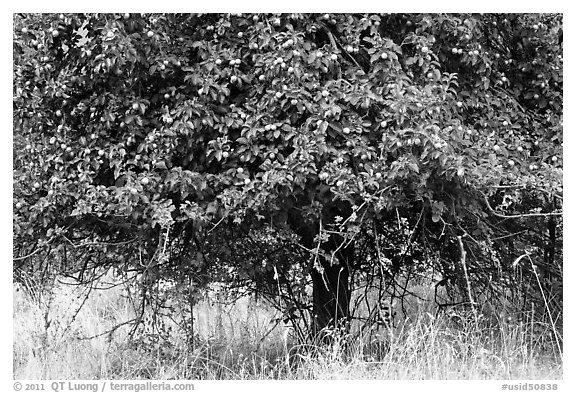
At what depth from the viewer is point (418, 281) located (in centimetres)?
511

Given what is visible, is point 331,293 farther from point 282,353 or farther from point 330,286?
point 282,353

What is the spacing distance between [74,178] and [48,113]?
1.53 feet

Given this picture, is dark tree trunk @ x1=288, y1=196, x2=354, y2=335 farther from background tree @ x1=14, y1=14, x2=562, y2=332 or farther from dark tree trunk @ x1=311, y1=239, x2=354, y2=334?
background tree @ x1=14, y1=14, x2=562, y2=332

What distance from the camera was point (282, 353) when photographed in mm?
4875

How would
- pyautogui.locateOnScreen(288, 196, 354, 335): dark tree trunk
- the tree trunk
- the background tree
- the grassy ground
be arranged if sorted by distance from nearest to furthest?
the background tree
the grassy ground
pyautogui.locateOnScreen(288, 196, 354, 335): dark tree trunk
the tree trunk

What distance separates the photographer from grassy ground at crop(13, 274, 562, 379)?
387 centimetres

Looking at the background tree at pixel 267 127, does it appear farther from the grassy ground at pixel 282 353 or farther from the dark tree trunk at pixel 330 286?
the grassy ground at pixel 282 353

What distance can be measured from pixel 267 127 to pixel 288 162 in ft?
0.72

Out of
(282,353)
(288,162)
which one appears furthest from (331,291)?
(288,162)

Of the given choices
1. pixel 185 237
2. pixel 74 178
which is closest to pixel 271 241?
pixel 185 237

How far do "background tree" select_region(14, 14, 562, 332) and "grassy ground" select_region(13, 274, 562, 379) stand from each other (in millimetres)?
529

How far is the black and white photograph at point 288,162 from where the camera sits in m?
3.62

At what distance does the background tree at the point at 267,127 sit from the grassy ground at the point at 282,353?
53 centimetres

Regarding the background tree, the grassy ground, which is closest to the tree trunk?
the grassy ground
